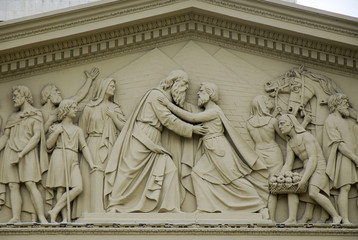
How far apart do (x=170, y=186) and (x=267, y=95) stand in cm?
214

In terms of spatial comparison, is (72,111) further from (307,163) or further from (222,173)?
(307,163)

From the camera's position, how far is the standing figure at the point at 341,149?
46.3 ft

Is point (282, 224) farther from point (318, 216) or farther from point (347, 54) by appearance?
point (347, 54)

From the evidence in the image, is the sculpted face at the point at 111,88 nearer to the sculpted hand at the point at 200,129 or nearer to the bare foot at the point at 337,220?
the sculpted hand at the point at 200,129

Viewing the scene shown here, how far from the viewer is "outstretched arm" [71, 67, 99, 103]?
1460 centimetres

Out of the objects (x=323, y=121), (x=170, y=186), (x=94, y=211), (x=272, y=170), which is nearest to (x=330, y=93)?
(x=323, y=121)

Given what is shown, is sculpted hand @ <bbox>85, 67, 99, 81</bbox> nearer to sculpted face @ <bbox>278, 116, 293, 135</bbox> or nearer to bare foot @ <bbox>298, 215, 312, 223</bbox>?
sculpted face @ <bbox>278, 116, 293, 135</bbox>

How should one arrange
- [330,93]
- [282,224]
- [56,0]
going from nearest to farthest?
[282,224]
[330,93]
[56,0]

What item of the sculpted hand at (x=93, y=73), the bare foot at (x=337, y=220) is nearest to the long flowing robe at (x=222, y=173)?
the bare foot at (x=337, y=220)

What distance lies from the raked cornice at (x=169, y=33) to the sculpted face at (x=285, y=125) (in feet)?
3.74

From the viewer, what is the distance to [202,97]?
47.4 feet

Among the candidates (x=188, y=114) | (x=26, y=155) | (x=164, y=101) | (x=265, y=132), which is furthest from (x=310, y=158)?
(x=26, y=155)

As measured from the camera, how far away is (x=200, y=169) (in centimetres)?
1417

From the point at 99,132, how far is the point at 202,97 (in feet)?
5.42
